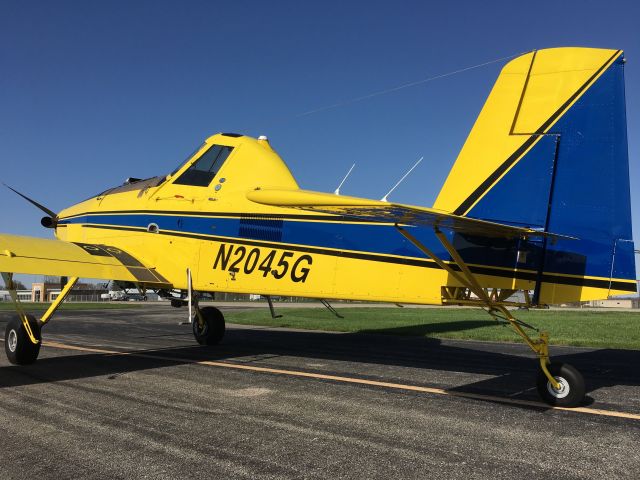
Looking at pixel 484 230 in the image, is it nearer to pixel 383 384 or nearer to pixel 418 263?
pixel 418 263

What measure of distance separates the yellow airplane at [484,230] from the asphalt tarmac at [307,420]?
1.15 m

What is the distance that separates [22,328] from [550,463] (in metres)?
9.59

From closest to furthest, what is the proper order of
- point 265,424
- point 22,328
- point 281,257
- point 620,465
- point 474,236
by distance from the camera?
1. point 620,465
2. point 265,424
3. point 474,236
4. point 281,257
5. point 22,328

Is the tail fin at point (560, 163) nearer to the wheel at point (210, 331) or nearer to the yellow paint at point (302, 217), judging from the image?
the yellow paint at point (302, 217)

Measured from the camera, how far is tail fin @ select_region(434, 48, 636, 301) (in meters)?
6.73

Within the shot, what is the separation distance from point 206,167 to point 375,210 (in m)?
6.26

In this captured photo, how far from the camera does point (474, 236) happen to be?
728 cm

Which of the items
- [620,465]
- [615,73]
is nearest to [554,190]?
[615,73]

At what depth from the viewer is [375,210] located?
5.34 metres

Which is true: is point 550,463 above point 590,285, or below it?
below

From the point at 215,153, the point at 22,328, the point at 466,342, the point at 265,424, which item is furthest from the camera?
the point at 466,342

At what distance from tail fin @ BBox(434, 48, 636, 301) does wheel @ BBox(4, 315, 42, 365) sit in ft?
27.2

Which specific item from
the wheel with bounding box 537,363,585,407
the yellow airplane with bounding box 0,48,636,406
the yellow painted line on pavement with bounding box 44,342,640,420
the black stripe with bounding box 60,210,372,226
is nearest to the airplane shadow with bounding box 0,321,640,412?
the yellow painted line on pavement with bounding box 44,342,640,420

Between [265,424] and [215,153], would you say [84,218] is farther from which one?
[265,424]
